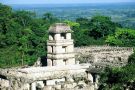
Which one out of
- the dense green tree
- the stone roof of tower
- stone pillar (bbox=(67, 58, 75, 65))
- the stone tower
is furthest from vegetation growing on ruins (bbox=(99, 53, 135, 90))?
the dense green tree

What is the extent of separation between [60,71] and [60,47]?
5.10 m

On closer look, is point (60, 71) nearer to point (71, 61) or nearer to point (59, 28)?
point (71, 61)

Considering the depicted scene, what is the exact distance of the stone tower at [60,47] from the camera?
4534 cm

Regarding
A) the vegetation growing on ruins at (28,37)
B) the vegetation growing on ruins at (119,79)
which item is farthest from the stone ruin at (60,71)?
the vegetation growing on ruins at (28,37)

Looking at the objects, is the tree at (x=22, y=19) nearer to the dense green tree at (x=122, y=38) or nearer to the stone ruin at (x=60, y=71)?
the dense green tree at (x=122, y=38)

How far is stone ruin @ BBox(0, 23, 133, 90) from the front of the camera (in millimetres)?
37803

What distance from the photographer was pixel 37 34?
2847 inches

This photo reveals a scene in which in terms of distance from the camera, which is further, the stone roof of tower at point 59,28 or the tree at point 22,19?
the tree at point 22,19

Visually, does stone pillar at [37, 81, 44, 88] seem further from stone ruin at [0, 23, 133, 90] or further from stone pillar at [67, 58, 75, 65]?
stone pillar at [67, 58, 75, 65]

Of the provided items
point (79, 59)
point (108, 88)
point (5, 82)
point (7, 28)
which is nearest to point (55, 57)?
point (79, 59)

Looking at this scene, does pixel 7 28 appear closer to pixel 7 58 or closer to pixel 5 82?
pixel 7 58

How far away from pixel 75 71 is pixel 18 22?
126ft

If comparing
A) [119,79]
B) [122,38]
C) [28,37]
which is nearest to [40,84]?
[119,79]

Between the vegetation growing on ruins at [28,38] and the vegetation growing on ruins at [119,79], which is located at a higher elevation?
the vegetation growing on ruins at [119,79]
